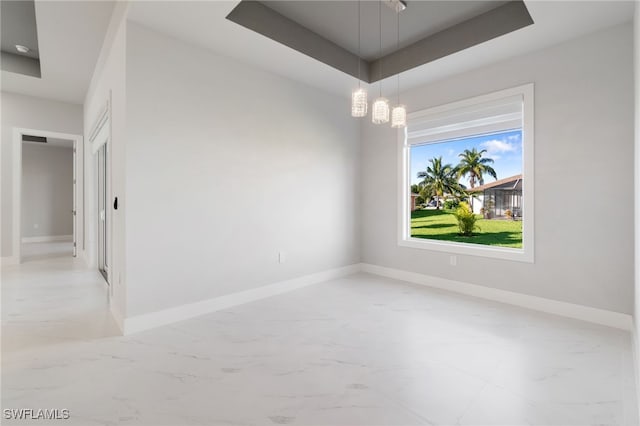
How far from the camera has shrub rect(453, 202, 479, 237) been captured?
4.67 meters

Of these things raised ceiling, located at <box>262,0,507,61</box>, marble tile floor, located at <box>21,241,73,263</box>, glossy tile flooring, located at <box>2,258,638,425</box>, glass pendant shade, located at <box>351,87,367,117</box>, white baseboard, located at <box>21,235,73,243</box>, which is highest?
raised ceiling, located at <box>262,0,507,61</box>

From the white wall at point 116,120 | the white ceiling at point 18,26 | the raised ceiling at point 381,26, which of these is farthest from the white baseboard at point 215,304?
the white ceiling at point 18,26

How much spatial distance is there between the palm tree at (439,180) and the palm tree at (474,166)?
0.14 meters

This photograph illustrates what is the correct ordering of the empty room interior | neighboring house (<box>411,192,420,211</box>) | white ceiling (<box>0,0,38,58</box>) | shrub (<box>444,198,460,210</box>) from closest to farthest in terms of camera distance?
the empty room interior → white ceiling (<box>0,0,38,58</box>) → shrub (<box>444,198,460,210</box>) → neighboring house (<box>411,192,420,211</box>)

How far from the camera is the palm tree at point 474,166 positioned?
4.47 meters

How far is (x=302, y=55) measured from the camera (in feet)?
10.9

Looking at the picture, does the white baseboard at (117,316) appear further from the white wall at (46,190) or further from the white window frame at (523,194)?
the white wall at (46,190)

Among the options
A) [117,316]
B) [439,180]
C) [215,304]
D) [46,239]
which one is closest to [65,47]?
[117,316]

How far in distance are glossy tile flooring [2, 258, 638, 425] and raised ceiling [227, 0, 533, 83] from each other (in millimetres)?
2726

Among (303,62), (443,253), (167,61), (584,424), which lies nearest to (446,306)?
(443,253)

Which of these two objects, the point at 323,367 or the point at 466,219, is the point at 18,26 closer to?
the point at 323,367

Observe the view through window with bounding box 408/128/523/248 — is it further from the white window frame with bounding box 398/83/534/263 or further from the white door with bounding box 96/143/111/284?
the white door with bounding box 96/143/111/284

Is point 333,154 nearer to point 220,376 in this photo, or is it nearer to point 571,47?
point 571,47

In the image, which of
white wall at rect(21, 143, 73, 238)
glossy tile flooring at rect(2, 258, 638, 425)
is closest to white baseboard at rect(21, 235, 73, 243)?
white wall at rect(21, 143, 73, 238)
